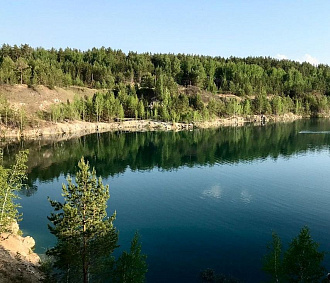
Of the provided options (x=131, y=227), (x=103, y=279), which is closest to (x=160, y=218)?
(x=131, y=227)

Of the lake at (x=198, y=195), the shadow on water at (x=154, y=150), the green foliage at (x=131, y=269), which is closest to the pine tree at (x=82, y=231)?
the green foliage at (x=131, y=269)

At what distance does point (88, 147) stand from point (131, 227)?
8389 centimetres

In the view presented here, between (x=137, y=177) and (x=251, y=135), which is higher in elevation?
(x=251, y=135)

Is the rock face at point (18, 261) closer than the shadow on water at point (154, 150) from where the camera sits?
Yes

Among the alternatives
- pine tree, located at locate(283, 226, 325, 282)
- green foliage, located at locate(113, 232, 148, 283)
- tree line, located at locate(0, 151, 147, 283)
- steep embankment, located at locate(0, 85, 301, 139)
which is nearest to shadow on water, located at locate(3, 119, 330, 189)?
steep embankment, located at locate(0, 85, 301, 139)

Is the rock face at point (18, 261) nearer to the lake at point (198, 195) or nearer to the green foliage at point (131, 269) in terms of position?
the lake at point (198, 195)

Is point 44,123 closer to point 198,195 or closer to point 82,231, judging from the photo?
point 198,195

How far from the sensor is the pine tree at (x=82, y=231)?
30.9m

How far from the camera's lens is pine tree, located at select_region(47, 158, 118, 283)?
101 ft

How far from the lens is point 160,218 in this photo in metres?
58.2

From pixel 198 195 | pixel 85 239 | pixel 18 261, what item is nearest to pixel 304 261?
pixel 85 239

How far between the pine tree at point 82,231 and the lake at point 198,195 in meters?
9.77

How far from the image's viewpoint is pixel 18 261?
35156 millimetres

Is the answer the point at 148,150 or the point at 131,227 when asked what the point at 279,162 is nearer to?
the point at 148,150
